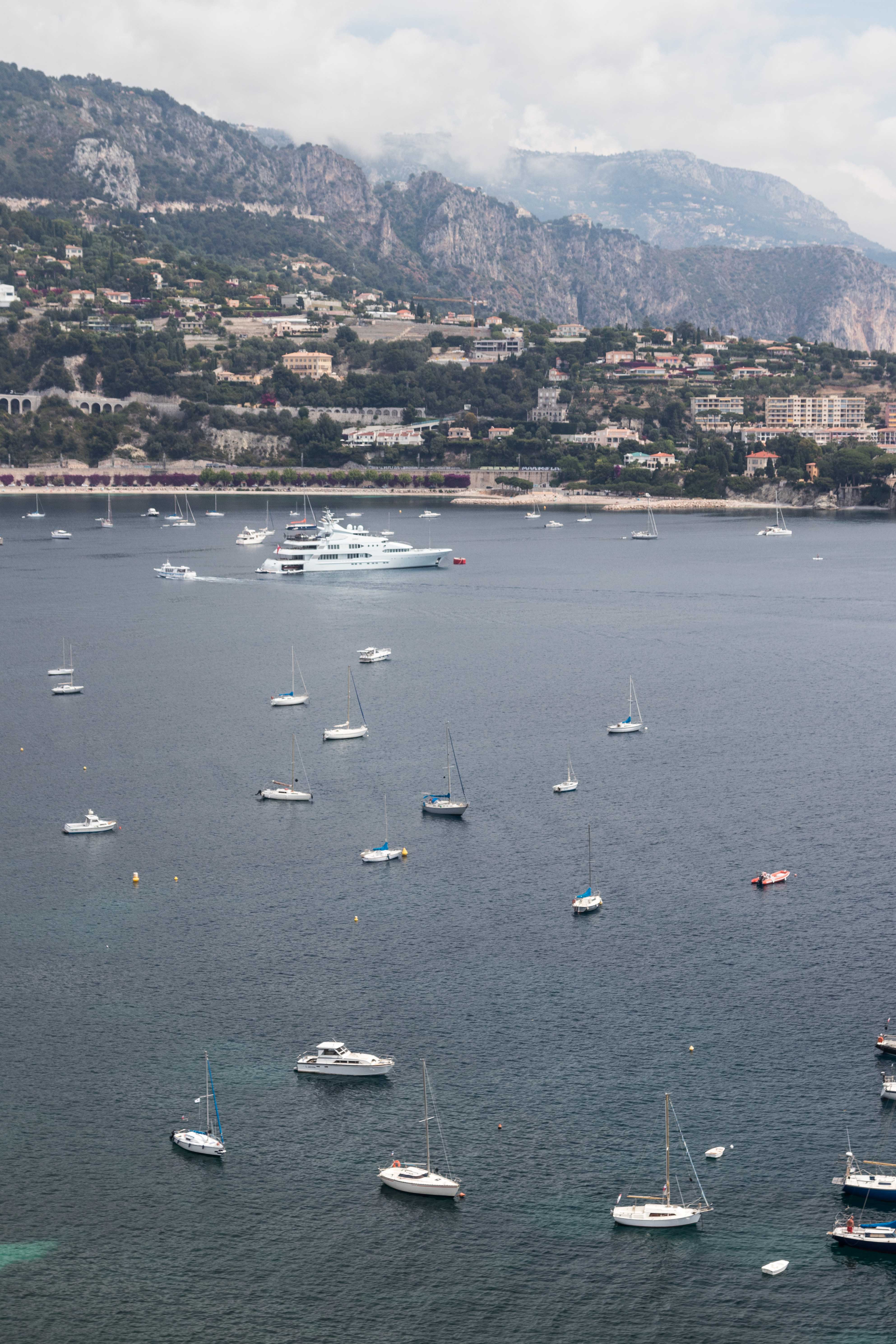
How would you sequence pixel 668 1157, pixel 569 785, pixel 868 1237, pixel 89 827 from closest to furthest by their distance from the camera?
1. pixel 868 1237
2. pixel 668 1157
3. pixel 89 827
4. pixel 569 785

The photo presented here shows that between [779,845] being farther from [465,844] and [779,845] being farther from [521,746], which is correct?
[521,746]

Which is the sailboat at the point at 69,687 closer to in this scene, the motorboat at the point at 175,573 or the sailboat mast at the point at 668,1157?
the motorboat at the point at 175,573

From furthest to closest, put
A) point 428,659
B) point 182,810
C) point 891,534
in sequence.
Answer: point 891,534
point 428,659
point 182,810

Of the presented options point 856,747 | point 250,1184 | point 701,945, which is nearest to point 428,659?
point 856,747

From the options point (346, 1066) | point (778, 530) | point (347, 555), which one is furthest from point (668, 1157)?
point (778, 530)

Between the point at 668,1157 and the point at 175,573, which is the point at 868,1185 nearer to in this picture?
the point at 668,1157
